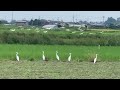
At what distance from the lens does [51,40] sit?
30.6 metres

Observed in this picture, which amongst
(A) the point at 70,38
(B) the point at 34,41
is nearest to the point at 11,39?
(B) the point at 34,41
